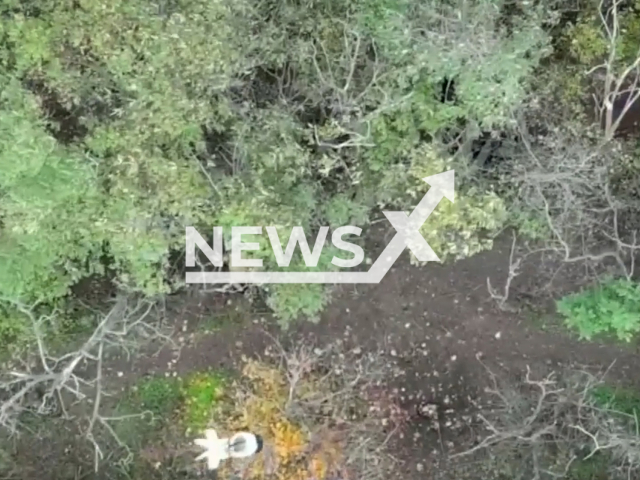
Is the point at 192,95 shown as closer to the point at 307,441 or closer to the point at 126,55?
the point at 126,55

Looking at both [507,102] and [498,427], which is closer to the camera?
[507,102]

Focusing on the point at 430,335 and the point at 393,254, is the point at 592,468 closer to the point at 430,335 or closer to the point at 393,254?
the point at 430,335

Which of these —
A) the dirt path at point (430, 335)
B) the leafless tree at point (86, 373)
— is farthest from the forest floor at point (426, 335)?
the leafless tree at point (86, 373)

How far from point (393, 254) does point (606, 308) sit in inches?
83.8

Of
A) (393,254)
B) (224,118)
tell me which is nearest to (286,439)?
(393,254)

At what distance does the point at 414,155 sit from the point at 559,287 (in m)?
2.37

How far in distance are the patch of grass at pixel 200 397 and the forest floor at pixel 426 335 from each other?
130 mm

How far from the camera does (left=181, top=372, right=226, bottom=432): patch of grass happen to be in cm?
814

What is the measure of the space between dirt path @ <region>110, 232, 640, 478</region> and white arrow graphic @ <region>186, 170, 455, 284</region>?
0.15m

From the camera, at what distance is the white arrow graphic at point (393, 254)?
6934 mm

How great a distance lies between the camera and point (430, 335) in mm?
8258

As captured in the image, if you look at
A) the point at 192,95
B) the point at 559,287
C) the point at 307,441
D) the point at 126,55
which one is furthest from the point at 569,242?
the point at 126,55

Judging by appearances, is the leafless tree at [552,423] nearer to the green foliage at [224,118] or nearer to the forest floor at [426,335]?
the forest floor at [426,335]

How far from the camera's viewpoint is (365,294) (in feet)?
27.2
